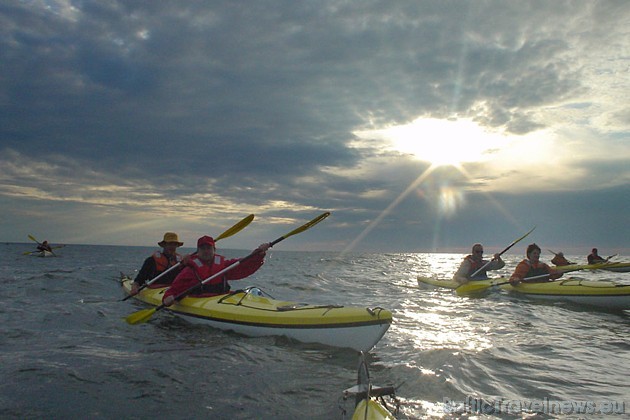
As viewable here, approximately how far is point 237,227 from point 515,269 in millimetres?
9954

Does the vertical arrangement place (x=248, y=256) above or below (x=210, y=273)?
above

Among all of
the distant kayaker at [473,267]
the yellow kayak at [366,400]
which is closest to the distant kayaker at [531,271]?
the distant kayaker at [473,267]

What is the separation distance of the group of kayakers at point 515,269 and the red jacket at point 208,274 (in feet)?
27.7

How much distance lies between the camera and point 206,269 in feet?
24.4

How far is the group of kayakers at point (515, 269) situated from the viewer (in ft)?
39.0

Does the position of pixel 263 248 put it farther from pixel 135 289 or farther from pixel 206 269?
pixel 135 289

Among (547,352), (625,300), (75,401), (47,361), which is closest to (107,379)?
(75,401)

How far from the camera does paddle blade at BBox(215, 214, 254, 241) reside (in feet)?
28.8

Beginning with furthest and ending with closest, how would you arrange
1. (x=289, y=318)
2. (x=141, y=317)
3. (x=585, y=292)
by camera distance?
(x=585, y=292), (x=141, y=317), (x=289, y=318)

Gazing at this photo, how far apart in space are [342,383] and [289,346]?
1.44m

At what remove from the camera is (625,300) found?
381 inches

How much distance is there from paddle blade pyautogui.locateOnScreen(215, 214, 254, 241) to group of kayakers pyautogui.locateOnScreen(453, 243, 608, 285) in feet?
27.1

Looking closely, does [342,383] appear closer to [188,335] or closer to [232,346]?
[232,346]

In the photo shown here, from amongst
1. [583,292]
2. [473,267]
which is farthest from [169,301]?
[473,267]
